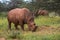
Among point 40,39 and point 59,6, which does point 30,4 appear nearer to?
point 59,6

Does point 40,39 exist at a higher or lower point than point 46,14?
higher

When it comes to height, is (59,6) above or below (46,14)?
above

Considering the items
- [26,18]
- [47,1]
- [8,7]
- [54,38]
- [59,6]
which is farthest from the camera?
[8,7]

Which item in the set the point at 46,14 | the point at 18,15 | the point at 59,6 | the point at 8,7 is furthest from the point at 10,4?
the point at 18,15

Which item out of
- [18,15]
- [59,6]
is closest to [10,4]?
[59,6]

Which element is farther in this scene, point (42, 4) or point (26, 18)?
point (42, 4)

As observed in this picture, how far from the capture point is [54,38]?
36.3ft

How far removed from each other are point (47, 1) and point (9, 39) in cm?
1283

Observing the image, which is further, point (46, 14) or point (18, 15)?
point (46, 14)

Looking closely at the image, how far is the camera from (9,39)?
1130 cm

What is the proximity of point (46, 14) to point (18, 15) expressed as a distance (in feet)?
42.2

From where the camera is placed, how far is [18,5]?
2581 centimetres

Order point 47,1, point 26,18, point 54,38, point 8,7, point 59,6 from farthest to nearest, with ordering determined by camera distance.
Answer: point 8,7 → point 47,1 → point 59,6 → point 26,18 → point 54,38

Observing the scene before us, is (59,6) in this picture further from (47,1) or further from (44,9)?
(44,9)
